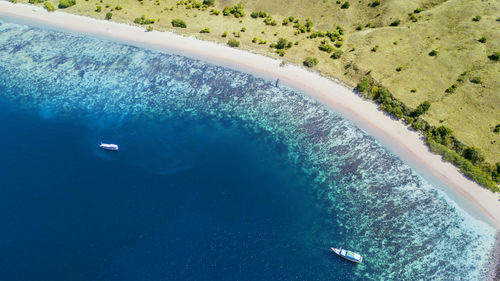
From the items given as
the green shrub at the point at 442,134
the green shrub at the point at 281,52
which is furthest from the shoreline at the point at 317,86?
the green shrub at the point at 442,134

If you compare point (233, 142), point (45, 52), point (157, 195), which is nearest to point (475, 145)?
point (233, 142)

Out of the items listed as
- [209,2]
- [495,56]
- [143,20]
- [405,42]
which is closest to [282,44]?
[405,42]

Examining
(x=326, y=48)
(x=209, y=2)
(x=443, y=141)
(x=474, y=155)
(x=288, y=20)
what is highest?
(x=209, y=2)

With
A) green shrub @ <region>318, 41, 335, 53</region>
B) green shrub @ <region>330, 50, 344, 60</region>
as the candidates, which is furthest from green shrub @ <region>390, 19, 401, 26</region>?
green shrub @ <region>318, 41, 335, 53</region>

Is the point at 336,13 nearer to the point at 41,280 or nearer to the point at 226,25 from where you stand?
the point at 226,25

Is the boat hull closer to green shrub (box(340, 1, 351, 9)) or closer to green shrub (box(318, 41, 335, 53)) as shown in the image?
green shrub (box(318, 41, 335, 53))

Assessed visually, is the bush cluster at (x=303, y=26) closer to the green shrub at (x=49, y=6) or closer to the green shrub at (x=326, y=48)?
the green shrub at (x=326, y=48)

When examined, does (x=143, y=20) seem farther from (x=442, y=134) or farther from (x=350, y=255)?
(x=350, y=255)
